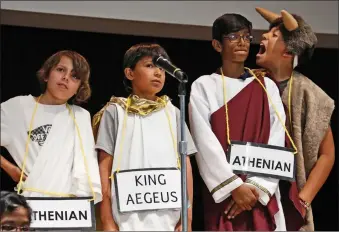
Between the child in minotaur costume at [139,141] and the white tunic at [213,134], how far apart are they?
0.07 m

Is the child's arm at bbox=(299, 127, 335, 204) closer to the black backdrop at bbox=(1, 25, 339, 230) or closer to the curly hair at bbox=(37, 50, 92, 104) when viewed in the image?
the black backdrop at bbox=(1, 25, 339, 230)

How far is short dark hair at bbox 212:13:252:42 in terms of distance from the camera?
430 cm

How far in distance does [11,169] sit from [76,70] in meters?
0.54

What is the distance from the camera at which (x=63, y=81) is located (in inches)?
159

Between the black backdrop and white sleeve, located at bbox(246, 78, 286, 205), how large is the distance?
169 mm

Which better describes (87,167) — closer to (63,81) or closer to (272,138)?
(63,81)

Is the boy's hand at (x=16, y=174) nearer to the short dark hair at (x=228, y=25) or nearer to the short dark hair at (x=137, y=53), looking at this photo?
the short dark hair at (x=137, y=53)

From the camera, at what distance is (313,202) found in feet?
14.2

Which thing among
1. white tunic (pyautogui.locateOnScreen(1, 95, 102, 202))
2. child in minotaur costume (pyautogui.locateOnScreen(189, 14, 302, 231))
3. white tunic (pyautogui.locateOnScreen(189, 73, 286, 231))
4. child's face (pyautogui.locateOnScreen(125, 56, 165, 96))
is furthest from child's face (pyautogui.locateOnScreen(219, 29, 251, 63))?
white tunic (pyautogui.locateOnScreen(1, 95, 102, 202))

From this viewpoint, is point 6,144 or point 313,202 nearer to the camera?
point 6,144

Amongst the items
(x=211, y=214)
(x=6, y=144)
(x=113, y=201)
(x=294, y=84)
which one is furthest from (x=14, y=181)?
(x=294, y=84)

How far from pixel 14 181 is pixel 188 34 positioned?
3.72 feet

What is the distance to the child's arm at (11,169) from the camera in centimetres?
393

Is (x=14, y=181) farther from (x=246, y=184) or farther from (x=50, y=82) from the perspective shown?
(x=246, y=184)
